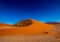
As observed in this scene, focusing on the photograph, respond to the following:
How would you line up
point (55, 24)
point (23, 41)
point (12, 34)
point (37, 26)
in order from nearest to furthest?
point (23, 41) → point (12, 34) → point (37, 26) → point (55, 24)

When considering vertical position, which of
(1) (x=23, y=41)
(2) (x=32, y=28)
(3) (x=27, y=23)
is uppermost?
(3) (x=27, y=23)

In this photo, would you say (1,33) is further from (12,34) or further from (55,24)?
(55,24)

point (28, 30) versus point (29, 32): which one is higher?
point (28, 30)

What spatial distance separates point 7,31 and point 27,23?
169 centimetres

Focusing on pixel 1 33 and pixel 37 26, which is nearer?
pixel 1 33

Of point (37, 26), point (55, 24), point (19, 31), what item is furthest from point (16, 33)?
point (55, 24)

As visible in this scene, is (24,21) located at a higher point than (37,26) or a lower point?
higher

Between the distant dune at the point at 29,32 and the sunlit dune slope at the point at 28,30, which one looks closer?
the distant dune at the point at 29,32

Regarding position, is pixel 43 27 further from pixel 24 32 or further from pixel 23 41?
pixel 23 41

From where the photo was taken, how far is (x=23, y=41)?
3.64 m

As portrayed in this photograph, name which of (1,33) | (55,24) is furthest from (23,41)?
(55,24)

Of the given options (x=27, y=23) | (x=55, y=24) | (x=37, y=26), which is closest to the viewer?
(x=37, y=26)

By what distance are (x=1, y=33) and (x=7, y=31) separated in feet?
0.88

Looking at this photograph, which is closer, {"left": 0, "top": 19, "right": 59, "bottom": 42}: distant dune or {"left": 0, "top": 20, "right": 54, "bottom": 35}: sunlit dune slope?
{"left": 0, "top": 19, "right": 59, "bottom": 42}: distant dune
